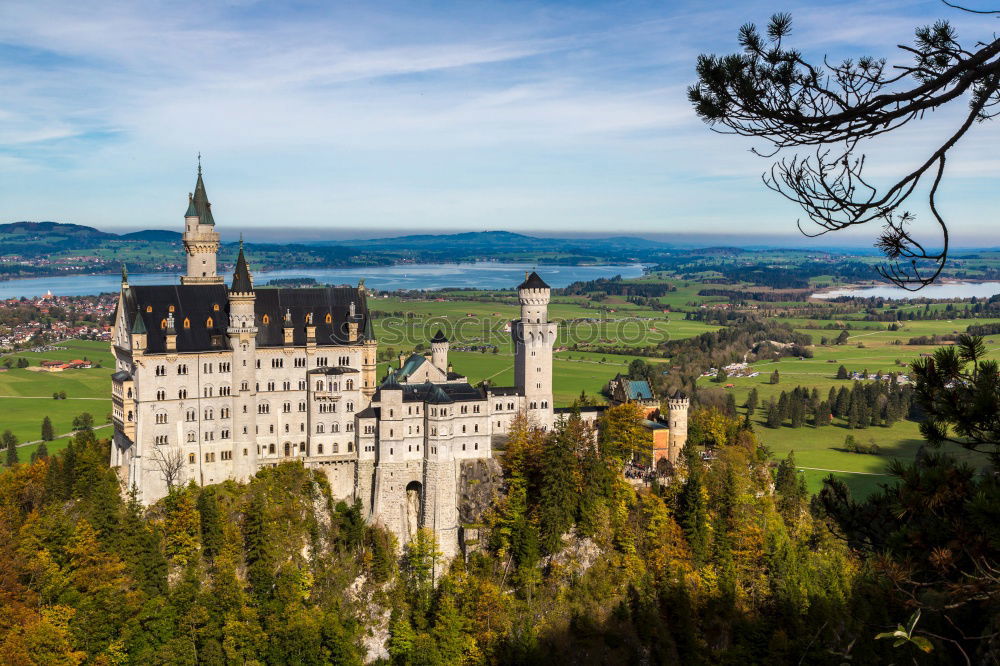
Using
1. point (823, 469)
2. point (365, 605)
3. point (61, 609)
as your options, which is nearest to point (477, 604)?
point (365, 605)

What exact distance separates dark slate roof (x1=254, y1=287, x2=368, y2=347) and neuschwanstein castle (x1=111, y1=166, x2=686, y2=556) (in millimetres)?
87

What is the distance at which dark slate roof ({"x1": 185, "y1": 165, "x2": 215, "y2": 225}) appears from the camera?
61688 mm

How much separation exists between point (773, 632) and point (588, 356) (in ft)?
339

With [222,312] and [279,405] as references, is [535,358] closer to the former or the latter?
[279,405]

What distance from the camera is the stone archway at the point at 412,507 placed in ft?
189

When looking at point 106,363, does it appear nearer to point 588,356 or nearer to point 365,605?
point 588,356

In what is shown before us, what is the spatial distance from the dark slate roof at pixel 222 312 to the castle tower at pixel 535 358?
11.8 m

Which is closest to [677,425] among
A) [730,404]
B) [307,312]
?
[307,312]

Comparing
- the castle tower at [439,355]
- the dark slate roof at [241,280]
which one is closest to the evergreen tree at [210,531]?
the dark slate roof at [241,280]

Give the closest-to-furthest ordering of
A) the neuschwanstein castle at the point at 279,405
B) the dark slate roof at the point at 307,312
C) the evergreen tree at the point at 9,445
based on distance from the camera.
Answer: the neuschwanstein castle at the point at 279,405
the dark slate roof at the point at 307,312
the evergreen tree at the point at 9,445

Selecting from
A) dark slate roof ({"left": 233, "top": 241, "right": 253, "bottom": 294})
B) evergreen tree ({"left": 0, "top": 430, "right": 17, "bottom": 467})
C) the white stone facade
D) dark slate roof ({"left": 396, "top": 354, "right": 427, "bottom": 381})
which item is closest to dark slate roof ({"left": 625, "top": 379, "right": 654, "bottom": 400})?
the white stone facade

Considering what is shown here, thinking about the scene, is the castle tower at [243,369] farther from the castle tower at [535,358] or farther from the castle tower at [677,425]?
the castle tower at [677,425]

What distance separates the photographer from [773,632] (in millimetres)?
55594

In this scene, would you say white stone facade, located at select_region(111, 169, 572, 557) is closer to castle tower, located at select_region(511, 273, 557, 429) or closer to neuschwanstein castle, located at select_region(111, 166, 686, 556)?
neuschwanstein castle, located at select_region(111, 166, 686, 556)
